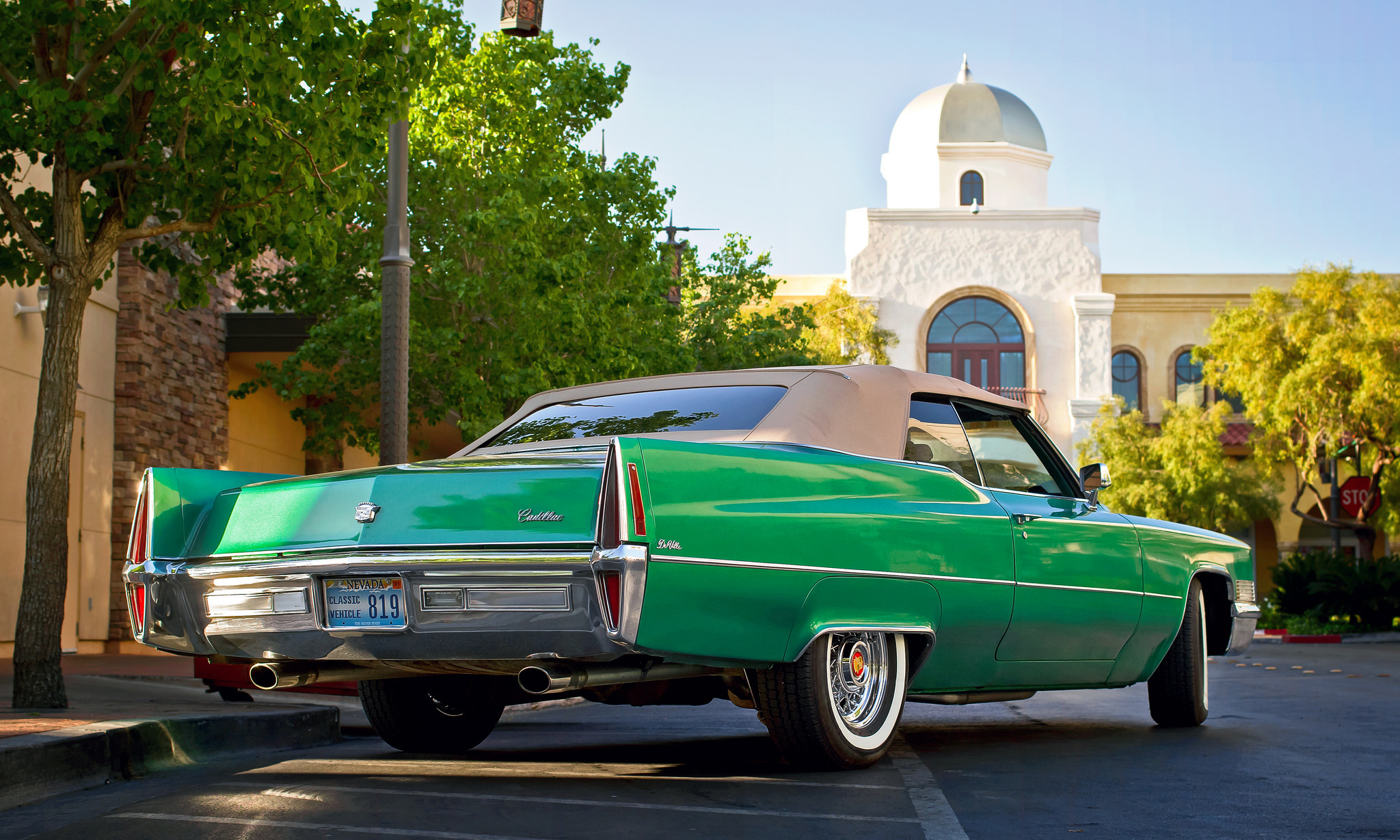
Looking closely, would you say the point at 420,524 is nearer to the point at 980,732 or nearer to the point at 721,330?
the point at 980,732

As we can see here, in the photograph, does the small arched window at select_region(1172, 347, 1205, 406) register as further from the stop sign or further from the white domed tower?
the stop sign

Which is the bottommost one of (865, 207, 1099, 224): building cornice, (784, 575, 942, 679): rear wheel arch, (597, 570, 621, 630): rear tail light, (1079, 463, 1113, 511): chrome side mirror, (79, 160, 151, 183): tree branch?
(784, 575, 942, 679): rear wheel arch

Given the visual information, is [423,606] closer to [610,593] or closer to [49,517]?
[610,593]

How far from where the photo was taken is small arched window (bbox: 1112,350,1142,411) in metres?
44.3

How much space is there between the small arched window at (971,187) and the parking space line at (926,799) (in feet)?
140

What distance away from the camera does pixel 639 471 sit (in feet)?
15.6

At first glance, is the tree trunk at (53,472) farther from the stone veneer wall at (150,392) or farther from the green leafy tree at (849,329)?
the green leafy tree at (849,329)

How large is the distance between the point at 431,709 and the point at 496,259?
11.2 metres

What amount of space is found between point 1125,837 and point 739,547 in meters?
1.48

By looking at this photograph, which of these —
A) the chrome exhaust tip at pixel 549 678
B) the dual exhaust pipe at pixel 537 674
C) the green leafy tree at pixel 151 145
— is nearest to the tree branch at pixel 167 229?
the green leafy tree at pixel 151 145

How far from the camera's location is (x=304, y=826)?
453 centimetres

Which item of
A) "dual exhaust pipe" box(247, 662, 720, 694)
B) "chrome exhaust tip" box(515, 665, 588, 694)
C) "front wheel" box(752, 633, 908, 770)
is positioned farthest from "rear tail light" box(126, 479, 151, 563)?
"front wheel" box(752, 633, 908, 770)

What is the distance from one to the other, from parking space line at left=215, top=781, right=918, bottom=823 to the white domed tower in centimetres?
4328

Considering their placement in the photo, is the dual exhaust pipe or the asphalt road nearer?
the asphalt road
